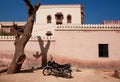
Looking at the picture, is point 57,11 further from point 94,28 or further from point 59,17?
point 94,28

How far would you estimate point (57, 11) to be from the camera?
104 feet

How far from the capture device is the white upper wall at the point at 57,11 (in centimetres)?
3111

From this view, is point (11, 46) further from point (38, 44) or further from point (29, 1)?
point (29, 1)

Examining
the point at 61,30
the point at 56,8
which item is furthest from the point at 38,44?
the point at 56,8

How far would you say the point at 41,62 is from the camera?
17688mm

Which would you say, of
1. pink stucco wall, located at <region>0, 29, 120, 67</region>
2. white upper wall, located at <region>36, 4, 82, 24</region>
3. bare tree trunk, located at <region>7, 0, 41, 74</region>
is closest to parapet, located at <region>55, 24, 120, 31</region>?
pink stucco wall, located at <region>0, 29, 120, 67</region>

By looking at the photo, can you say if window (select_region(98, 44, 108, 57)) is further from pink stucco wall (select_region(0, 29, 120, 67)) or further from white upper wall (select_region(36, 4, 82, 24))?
white upper wall (select_region(36, 4, 82, 24))

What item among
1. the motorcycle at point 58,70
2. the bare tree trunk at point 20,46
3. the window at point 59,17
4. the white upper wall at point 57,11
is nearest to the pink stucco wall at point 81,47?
the bare tree trunk at point 20,46

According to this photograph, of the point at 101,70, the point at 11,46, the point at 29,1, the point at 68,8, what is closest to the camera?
the point at 29,1

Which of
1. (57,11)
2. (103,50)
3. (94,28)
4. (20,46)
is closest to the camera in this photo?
(20,46)

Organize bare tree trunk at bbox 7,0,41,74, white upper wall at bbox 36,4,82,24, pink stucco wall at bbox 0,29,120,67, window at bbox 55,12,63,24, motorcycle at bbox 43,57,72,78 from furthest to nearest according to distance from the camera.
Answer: window at bbox 55,12,63,24
white upper wall at bbox 36,4,82,24
pink stucco wall at bbox 0,29,120,67
bare tree trunk at bbox 7,0,41,74
motorcycle at bbox 43,57,72,78

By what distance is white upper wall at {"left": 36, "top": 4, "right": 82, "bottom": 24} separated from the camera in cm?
3111

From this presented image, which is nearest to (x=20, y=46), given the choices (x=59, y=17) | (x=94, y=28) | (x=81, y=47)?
(x=81, y=47)

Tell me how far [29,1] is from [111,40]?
8202 mm
